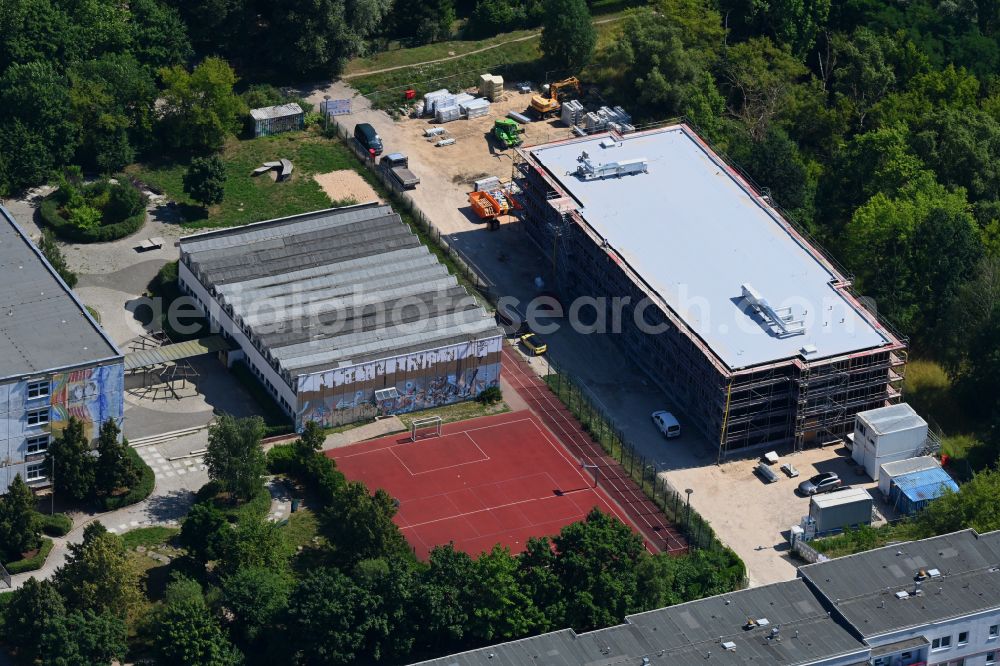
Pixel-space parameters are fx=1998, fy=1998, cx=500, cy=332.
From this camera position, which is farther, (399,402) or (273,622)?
(399,402)

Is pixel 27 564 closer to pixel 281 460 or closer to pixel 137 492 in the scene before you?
pixel 137 492

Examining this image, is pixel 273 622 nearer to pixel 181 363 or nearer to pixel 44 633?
pixel 44 633

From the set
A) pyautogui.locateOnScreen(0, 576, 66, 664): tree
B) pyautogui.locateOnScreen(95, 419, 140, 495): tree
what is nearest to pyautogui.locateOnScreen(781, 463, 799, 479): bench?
pyautogui.locateOnScreen(95, 419, 140, 495): tree

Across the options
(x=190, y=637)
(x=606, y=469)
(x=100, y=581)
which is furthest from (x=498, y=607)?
(x=100, y=581)

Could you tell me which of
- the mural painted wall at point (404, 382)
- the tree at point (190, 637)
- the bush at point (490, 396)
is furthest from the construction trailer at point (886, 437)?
the tree at point (190, 637)

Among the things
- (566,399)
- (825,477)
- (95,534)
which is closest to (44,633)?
(95,534)

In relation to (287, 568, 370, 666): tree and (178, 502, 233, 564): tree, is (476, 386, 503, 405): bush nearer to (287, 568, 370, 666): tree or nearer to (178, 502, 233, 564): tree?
(178, 502, 233, 564): tree
